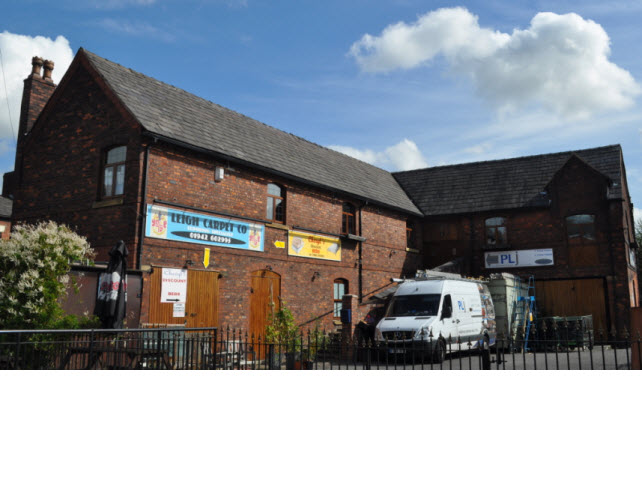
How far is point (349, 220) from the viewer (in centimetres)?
2228

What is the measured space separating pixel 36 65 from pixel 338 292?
14595 millimetres

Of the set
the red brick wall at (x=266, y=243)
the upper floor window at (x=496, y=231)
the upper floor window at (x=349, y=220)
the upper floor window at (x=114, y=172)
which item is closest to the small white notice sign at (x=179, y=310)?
the red brick wall at (x=266, y=243)

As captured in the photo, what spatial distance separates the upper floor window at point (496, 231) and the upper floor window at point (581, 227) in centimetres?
281

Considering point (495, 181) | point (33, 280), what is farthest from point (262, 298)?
point (495, 181)

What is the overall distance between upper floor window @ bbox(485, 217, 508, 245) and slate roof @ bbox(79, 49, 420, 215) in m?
3.57

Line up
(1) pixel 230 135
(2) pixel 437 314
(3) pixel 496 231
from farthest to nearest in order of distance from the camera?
(3) pixel 496 231
(1) pixel 230 135
(2) pixel 437 314

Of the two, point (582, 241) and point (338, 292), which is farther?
point (582, 241)

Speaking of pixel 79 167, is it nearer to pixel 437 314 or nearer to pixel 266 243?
pixel 266 243

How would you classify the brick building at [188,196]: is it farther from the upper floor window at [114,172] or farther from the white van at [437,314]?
the white van at [437,314]

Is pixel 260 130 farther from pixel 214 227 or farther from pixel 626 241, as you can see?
pixel 626 241

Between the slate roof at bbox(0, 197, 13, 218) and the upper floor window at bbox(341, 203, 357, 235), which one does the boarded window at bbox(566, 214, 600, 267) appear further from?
the slate roof at bbox(0, 197, 13, 218)

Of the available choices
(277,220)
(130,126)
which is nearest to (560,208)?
(277,220)

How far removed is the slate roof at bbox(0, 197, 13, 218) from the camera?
89.2 feet

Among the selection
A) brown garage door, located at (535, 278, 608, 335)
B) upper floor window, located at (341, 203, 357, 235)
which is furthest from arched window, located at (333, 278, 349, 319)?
brown garage door, located at (535, 278, 608, 335)
